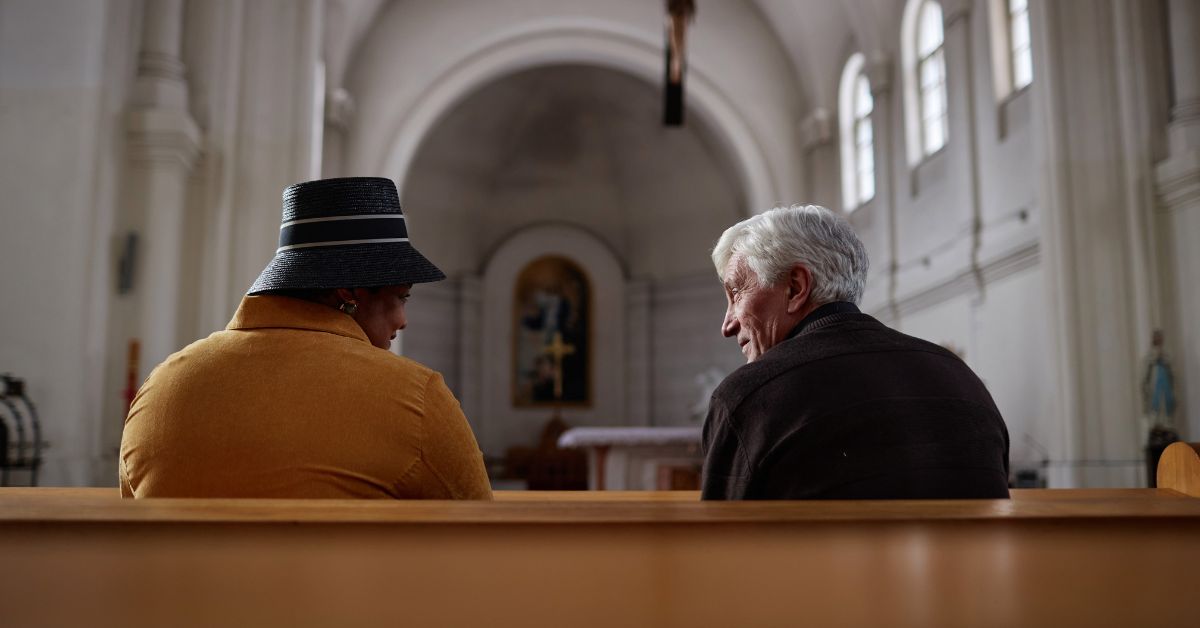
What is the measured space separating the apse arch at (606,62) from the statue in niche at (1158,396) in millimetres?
8480

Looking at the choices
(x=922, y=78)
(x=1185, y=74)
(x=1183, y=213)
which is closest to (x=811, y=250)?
(x=1183, y=213)

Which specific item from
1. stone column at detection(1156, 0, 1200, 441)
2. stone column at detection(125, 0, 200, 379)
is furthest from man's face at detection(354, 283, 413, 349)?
stone column at detection(1156, 0, 1200, 441)

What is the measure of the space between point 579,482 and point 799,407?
53.5 feet

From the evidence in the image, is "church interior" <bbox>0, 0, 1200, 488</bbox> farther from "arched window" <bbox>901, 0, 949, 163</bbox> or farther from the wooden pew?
the wooden pew

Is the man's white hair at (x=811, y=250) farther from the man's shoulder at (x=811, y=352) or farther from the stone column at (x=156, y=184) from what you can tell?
the stone column at (x=156, y=184)

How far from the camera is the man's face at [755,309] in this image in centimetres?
256

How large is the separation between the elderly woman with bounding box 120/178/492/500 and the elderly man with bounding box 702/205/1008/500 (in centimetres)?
51

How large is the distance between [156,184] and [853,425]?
6467mm

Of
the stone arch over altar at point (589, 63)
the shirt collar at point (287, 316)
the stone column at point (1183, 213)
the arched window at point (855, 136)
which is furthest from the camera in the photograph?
the stone arch over altar at point (589, 63)

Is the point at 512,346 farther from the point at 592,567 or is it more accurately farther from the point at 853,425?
the point at 592,567

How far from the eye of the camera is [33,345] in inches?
251

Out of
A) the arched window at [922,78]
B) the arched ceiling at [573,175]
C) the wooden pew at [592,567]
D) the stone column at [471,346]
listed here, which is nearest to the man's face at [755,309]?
the wooden pew at [592,567]

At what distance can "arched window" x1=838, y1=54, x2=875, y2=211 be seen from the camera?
1477cm

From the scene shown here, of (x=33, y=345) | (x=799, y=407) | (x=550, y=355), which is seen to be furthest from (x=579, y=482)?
(x=799, y=407)
